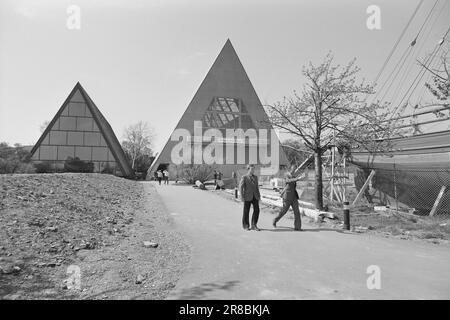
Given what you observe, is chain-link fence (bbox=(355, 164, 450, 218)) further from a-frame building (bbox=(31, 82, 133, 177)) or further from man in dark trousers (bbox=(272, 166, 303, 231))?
a-frame building (bbox=(31, 82, 133, 177))

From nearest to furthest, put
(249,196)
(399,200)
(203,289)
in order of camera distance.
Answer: (203,289), (249,196), (399,200)

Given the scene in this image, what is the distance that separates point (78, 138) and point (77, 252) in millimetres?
33208

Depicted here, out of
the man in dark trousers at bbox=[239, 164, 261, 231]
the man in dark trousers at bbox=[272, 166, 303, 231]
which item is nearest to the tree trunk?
the man in dark trousers at bbox=[272, 166, 303, 231]

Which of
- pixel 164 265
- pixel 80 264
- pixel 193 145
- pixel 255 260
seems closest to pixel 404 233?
pixel 255 260

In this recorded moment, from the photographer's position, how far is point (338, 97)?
458 inches

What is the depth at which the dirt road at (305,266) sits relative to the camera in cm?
392

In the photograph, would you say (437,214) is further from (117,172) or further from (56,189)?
(117,172)

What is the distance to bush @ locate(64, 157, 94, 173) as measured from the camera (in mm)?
32812

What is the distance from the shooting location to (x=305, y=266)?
5008 millimetres

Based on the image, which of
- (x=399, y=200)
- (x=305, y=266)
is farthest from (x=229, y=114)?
(x=305, y=266)

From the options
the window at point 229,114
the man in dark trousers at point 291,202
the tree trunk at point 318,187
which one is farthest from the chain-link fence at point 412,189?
the window at point 229,114

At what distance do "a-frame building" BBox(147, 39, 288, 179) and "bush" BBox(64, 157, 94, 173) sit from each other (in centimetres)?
1073

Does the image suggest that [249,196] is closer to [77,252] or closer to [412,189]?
[77,252]
